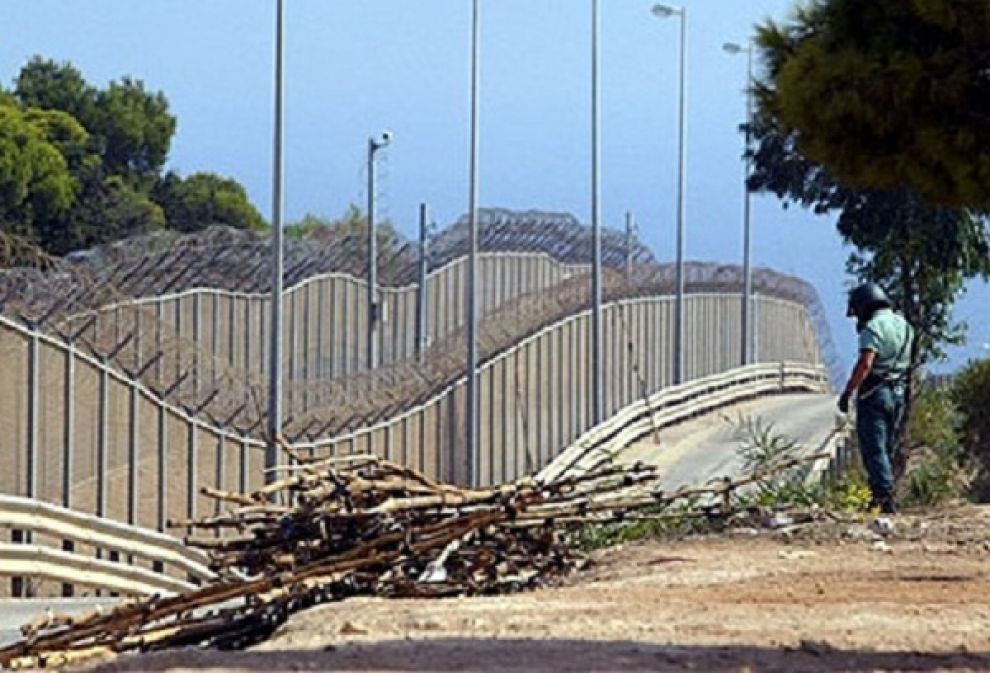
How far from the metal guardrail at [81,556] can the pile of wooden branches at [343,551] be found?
803 cm

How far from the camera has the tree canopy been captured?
72500 mm

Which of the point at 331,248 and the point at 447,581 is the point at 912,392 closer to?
the point at 447,581

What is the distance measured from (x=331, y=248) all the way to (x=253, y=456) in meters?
15.9

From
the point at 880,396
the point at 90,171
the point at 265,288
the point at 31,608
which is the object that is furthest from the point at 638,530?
the point at 90,171

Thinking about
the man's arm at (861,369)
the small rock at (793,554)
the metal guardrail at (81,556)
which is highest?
the man's arm at (861,369)

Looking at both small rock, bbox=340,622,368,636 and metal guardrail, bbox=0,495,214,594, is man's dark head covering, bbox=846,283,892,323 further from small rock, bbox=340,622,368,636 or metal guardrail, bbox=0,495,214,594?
small rock, bbox=340,622,368,636

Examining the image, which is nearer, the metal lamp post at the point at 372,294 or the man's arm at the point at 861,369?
the man's arm at the point at 861,369

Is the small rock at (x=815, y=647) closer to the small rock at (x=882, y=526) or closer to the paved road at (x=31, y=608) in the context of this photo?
the small rock at (x=882, y=526)

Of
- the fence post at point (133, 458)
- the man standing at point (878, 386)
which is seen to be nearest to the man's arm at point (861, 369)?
the man standing at point (878, 386)

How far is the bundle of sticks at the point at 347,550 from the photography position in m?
12.4

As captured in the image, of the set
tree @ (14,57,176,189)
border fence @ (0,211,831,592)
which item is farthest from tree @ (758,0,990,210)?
tree @ (14,57,176,189)

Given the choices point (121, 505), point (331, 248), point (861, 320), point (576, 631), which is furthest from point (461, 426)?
point (576, 631)

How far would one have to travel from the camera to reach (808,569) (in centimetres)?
1465

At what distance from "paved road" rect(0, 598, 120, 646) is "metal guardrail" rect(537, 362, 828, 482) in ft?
47.7
